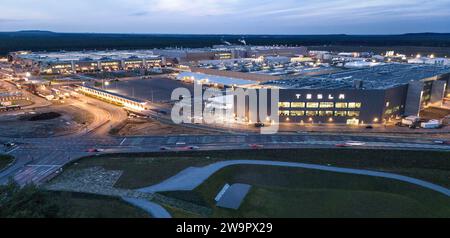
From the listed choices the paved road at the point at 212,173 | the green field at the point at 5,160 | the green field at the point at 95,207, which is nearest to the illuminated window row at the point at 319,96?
the paved road at the point at 212,173

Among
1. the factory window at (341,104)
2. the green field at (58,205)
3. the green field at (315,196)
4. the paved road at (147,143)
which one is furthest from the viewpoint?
the factory window at (341,104)

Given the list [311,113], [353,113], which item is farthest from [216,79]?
[353,113]

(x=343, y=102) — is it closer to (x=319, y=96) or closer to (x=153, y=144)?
(x=319, y=96)

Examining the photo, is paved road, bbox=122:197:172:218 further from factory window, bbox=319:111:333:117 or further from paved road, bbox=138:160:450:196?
factory window, bbox=319:111:333:117

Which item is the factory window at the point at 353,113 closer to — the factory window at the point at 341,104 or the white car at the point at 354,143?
the factory window at the point at 341,104

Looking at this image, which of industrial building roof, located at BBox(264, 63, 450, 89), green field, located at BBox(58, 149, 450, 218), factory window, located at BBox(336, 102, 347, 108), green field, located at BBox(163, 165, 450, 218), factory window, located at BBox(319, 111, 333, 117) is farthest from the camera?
industrial building roof, located at BBox(264, 63, 450, 89)

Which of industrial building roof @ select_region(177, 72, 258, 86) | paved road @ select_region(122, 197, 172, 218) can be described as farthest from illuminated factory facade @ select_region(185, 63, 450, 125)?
paved road @ select_region(122, 197, 172, 218)
